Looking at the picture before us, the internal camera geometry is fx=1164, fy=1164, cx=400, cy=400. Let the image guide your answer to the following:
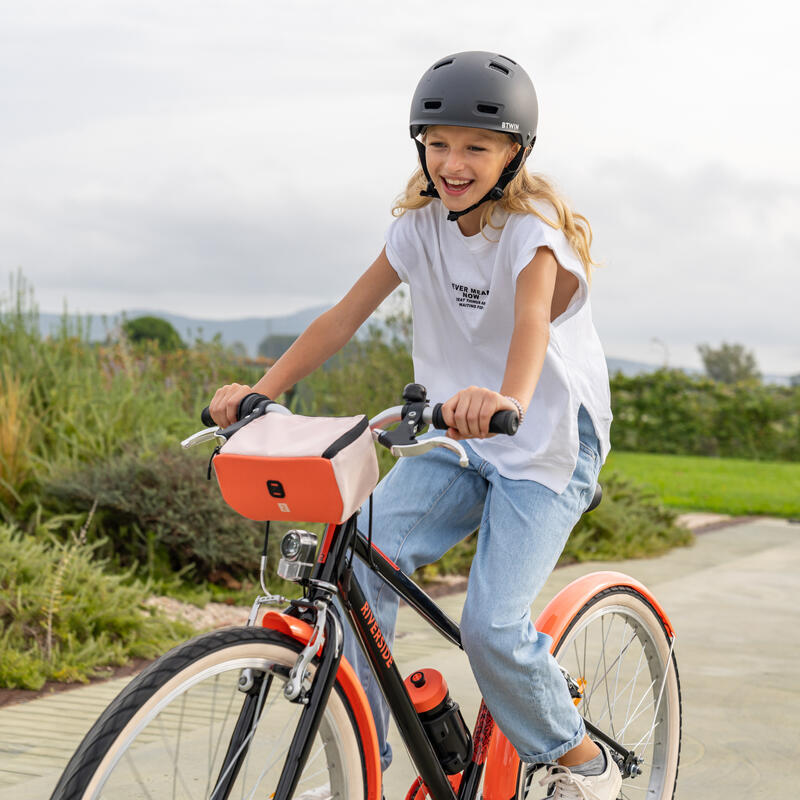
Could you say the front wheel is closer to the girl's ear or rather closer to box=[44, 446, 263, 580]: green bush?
the girl's ear

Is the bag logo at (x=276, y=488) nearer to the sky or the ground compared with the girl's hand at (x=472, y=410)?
nearer to the ground

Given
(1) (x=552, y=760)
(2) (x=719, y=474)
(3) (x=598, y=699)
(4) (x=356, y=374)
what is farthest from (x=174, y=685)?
(2) (x=719, y=474)

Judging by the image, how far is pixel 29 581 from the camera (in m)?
5.27

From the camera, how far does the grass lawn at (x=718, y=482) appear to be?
11.9m

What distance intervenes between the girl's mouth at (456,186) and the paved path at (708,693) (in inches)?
77.3

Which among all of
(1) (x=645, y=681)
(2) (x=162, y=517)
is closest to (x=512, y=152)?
(1) (x=645, y=681)

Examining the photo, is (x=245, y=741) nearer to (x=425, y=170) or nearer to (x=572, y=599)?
(x=572, y=599)

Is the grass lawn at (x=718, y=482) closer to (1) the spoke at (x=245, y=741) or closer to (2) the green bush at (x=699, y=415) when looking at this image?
(2) the green bush at (x=699, y=415)

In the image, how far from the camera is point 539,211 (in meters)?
2.60

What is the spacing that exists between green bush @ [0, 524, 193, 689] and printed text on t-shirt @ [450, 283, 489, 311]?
2.74 meters

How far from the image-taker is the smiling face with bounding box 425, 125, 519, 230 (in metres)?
2.56

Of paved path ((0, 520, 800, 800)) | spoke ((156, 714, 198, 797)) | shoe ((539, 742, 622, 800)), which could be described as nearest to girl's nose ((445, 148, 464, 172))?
shoe ((539, 742, 622, 800))

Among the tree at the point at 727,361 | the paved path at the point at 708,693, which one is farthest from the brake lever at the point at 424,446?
the tree at the point at 727,361

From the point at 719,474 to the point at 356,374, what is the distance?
8376 mm
